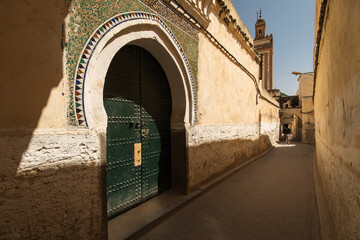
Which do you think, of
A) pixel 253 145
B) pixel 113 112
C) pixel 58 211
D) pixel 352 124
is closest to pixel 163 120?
pixel 113 112

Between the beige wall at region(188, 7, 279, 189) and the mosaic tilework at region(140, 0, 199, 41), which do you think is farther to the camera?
the beige wall at region(188, 7, 279, 189)

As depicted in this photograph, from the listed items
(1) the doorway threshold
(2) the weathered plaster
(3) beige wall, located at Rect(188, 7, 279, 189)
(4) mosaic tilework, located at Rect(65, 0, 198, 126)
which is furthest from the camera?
(3) beige wall, located at Rect(188, 7, 279, 189)

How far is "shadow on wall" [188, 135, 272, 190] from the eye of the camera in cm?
348

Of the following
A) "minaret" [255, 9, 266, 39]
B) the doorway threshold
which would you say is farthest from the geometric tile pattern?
"minaret" [255, 9, 266, 39]

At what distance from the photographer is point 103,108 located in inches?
75.3

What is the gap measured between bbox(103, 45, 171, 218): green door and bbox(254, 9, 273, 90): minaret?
26.3m

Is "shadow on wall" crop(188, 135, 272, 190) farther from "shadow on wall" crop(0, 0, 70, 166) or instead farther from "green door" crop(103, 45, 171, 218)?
"shadow on wall" crop(0, 0, 70, 166)

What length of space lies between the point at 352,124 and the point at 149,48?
2.67 metres

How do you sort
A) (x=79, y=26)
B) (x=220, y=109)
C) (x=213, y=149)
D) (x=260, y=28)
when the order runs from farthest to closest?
(x=260, y=28) → (x=220, y=109) → (x=213, y=149) → (x=79, y=26)

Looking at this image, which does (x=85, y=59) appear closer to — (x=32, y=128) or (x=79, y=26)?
(x=79, y=26)

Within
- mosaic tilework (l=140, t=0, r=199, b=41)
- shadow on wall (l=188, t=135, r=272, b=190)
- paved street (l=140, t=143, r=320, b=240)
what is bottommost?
paved street (l=140, t=143, r=320, b=240)

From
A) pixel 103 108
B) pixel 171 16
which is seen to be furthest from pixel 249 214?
pixel 171 16

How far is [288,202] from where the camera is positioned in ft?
10.5

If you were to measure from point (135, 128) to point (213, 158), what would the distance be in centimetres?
215
